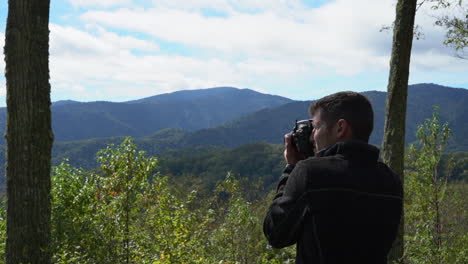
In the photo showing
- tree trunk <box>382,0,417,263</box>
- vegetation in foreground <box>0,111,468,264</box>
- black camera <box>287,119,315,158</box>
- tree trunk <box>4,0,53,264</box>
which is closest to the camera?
black camera <box>287,119,315,158</box>

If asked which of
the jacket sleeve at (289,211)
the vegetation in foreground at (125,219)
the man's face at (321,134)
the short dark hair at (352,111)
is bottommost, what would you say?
the vegetation in foreground at (125,219)

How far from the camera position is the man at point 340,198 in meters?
1.60

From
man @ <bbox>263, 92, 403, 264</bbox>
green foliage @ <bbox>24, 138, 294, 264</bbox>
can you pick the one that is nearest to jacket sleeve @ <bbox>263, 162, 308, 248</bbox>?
man @ <bbox>263, 92, 403, 264</bbox>

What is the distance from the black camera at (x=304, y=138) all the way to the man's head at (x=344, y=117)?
0.13m

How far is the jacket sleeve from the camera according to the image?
163 centimetres

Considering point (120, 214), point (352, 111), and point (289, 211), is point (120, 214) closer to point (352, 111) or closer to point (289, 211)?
point (289, 211)

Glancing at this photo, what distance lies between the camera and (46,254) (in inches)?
193

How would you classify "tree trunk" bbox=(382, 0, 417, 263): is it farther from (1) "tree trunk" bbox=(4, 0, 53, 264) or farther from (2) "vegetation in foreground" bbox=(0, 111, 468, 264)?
(1) "tree trunk" bbox=(4, 0, 53, 264)

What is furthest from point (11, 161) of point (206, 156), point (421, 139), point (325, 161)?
point (206, 156)

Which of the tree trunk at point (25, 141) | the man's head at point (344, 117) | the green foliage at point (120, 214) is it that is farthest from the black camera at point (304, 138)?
the tree trunk at point (25, 141)

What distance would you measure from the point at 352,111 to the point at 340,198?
415mm

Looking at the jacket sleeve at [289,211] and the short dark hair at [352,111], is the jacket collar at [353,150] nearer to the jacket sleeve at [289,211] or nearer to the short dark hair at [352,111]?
the short dark hair at [352,111]

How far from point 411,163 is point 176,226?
252 inches

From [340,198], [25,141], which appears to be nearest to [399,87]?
[340,198]
